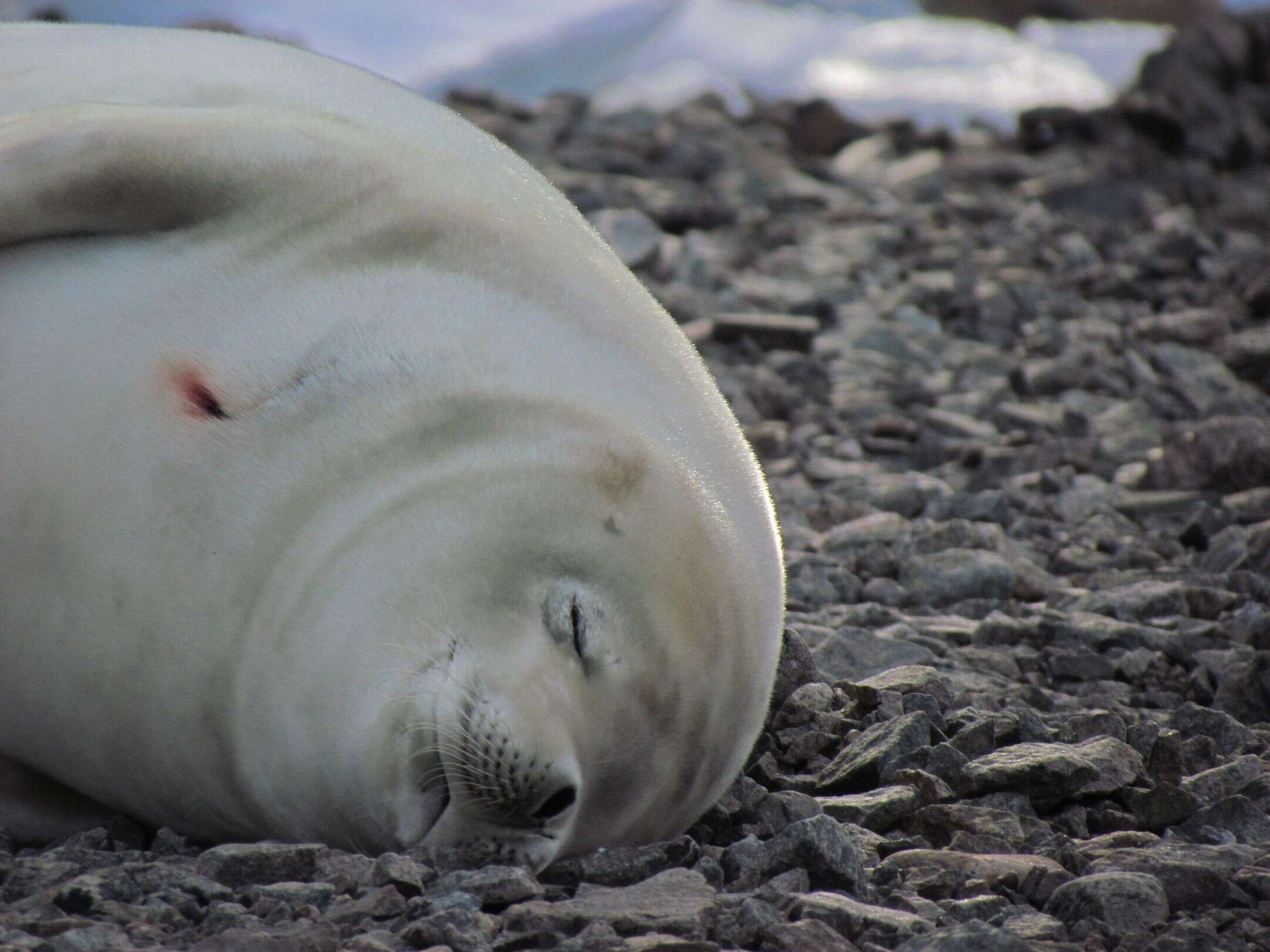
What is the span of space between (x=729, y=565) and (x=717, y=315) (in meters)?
3.67

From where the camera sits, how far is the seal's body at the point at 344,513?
8.09 ft

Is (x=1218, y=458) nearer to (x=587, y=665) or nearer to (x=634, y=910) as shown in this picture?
(x=587, y=665)

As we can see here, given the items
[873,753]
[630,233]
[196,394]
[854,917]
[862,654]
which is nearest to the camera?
[854,917]

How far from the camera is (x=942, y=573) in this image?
4277 mm

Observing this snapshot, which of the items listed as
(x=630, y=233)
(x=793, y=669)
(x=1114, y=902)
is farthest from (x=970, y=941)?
(x=630, y=233)

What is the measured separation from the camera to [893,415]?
19.0 ft

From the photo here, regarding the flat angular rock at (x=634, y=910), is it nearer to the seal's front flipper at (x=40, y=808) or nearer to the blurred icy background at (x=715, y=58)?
the seal's front flipper at (x=40, y=808)

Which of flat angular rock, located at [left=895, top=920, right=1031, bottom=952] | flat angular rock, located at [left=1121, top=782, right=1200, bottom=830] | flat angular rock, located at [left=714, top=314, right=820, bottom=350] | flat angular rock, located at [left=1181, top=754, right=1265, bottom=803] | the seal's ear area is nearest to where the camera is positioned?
flat angular rock, located at [left=895, top=920, right=1031, bottom=952]

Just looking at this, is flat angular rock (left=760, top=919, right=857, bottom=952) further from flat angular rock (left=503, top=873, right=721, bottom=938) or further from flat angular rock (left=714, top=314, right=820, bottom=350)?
flat angular rock (left=714, top=314, right=820, bottom=350)

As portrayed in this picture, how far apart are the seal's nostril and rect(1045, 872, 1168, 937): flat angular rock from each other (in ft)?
2.35

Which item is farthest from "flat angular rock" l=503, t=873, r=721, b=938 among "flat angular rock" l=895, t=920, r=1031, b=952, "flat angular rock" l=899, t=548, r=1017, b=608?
"flat angular rock" l=899, t=548, r=1017, b=608

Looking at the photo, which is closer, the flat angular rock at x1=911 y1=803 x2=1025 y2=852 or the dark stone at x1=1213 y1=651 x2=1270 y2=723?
the flat angular rock at x1=911 y1=803 x2=1025 y2=852

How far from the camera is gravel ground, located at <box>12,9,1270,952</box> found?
236 centimetres

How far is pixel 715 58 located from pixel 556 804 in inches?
366
